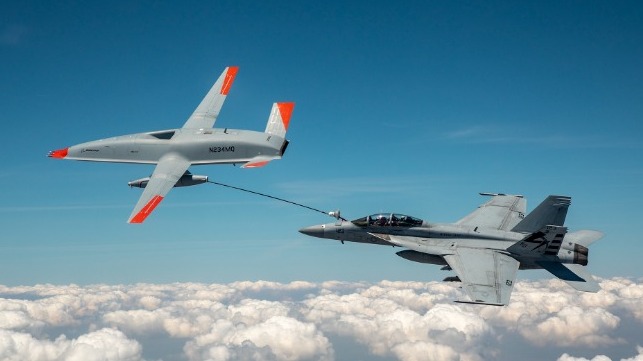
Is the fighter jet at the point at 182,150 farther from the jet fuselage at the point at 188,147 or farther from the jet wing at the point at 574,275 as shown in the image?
the jet wing at the point at 574,275

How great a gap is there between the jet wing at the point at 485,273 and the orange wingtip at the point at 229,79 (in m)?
22.6

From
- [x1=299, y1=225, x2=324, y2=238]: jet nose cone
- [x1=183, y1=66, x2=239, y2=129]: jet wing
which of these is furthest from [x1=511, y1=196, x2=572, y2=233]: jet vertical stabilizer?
[x1=183, y1=66, x2=239, y2=129]: jet wing

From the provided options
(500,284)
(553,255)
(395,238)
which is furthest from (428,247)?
(553,255)

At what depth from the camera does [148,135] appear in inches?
1152

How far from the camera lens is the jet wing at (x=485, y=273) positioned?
73.7ft

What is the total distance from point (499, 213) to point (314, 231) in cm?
1517

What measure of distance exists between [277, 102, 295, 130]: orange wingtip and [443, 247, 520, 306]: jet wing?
14.6 metres

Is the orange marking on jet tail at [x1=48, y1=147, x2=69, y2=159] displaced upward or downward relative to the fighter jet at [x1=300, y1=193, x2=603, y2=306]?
upward

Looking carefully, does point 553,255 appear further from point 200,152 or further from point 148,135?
point 148,135

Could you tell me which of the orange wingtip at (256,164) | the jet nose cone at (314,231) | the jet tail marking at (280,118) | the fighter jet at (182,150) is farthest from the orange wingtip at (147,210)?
the jet tail marking at (280,118)

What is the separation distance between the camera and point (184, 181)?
2636 cm

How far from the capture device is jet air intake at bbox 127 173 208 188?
26255 mm

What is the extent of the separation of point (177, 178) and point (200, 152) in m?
2.57

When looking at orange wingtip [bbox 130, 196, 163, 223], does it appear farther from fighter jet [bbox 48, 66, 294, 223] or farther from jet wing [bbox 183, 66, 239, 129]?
jet wing [bbox 183, 66, 239, 129]
